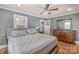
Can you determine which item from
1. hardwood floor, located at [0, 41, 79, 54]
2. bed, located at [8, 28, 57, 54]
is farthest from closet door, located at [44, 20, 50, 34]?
hardwood floor, located at [0, 41, 79, 54]

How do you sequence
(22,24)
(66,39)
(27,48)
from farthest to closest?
(66,39) < (22,24) < (27,48)

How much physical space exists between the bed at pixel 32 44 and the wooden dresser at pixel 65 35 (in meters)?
0.12

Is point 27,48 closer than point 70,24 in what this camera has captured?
Yes

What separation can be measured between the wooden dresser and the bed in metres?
0.12

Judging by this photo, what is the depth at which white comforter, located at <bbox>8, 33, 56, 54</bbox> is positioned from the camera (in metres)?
1.21

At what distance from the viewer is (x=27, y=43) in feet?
4.19

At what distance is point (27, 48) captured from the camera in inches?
48.0

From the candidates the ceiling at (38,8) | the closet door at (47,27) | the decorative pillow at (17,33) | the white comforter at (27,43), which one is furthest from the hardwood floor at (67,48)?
the decorative pillow at (17,33)

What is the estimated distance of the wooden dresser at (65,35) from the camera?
1411 mm

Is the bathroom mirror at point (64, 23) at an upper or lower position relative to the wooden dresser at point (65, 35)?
upper

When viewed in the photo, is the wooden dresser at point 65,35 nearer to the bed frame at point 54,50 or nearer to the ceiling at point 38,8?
the bed frame at point 54,50

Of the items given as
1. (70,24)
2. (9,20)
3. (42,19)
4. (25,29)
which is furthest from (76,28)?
(9,20)

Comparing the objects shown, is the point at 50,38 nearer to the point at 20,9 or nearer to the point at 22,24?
the point at 22,24
